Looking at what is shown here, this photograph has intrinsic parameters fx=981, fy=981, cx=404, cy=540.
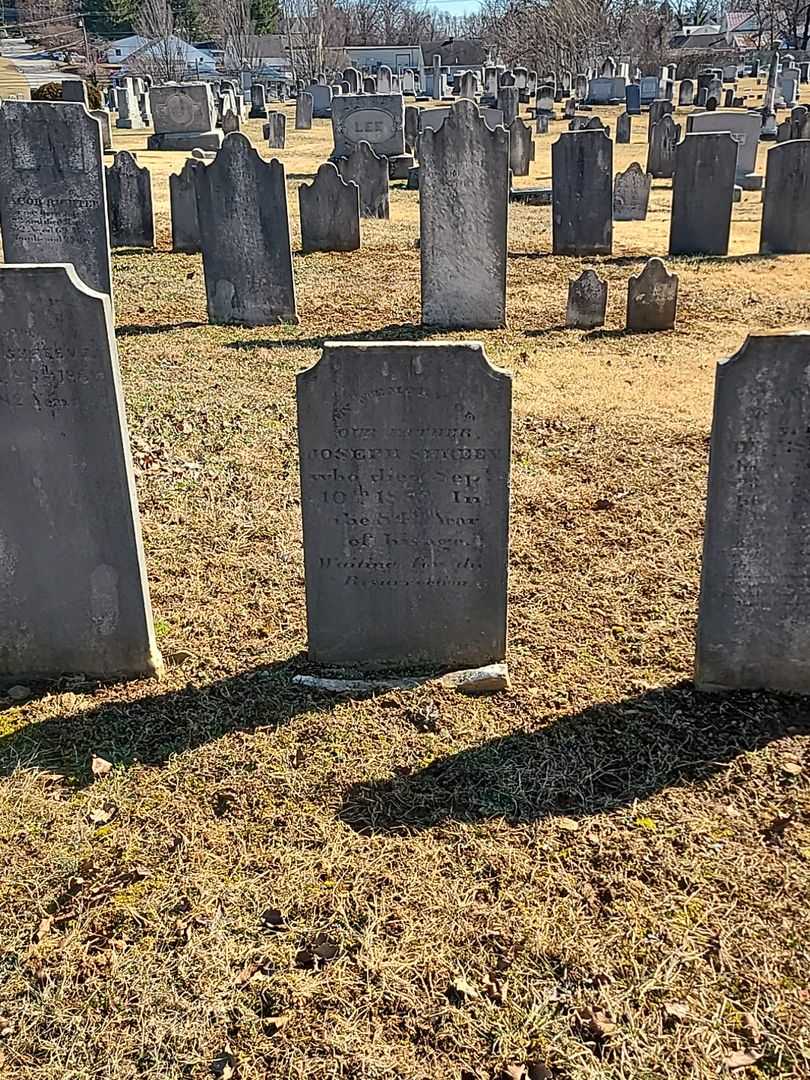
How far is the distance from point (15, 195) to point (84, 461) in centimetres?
677

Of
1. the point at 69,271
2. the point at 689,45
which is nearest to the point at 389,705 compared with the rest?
the point at 69,271

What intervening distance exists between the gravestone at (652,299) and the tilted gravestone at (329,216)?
18.3 feet

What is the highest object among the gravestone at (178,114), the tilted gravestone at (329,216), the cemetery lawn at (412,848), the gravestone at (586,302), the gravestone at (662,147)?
the gravestone at (178,114)

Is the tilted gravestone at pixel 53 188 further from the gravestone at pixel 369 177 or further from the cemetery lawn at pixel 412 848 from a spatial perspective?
the gravestone at pixel 369 177

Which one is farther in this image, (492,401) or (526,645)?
(526,645)

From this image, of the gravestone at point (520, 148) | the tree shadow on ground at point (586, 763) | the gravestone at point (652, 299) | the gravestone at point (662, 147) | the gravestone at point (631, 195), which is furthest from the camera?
the gravestone at point (520, 148)

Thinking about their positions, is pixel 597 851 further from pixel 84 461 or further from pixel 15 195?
pixel 15 195

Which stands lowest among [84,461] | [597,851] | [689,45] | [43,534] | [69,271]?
[597,851]

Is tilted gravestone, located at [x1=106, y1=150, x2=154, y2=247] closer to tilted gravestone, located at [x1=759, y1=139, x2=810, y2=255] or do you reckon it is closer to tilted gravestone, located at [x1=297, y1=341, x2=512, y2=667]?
tilted gravestone, located at [x1=759, y1=139, x2=810, y2=255]

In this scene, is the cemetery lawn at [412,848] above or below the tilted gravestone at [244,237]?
below

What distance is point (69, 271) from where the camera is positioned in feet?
13.0

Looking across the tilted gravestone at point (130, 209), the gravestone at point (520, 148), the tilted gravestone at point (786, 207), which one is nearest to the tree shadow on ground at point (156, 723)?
the tilted gravestone at point (786, 207)

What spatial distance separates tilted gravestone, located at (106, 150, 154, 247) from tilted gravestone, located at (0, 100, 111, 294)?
5232mm

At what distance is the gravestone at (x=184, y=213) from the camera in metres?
14.2
